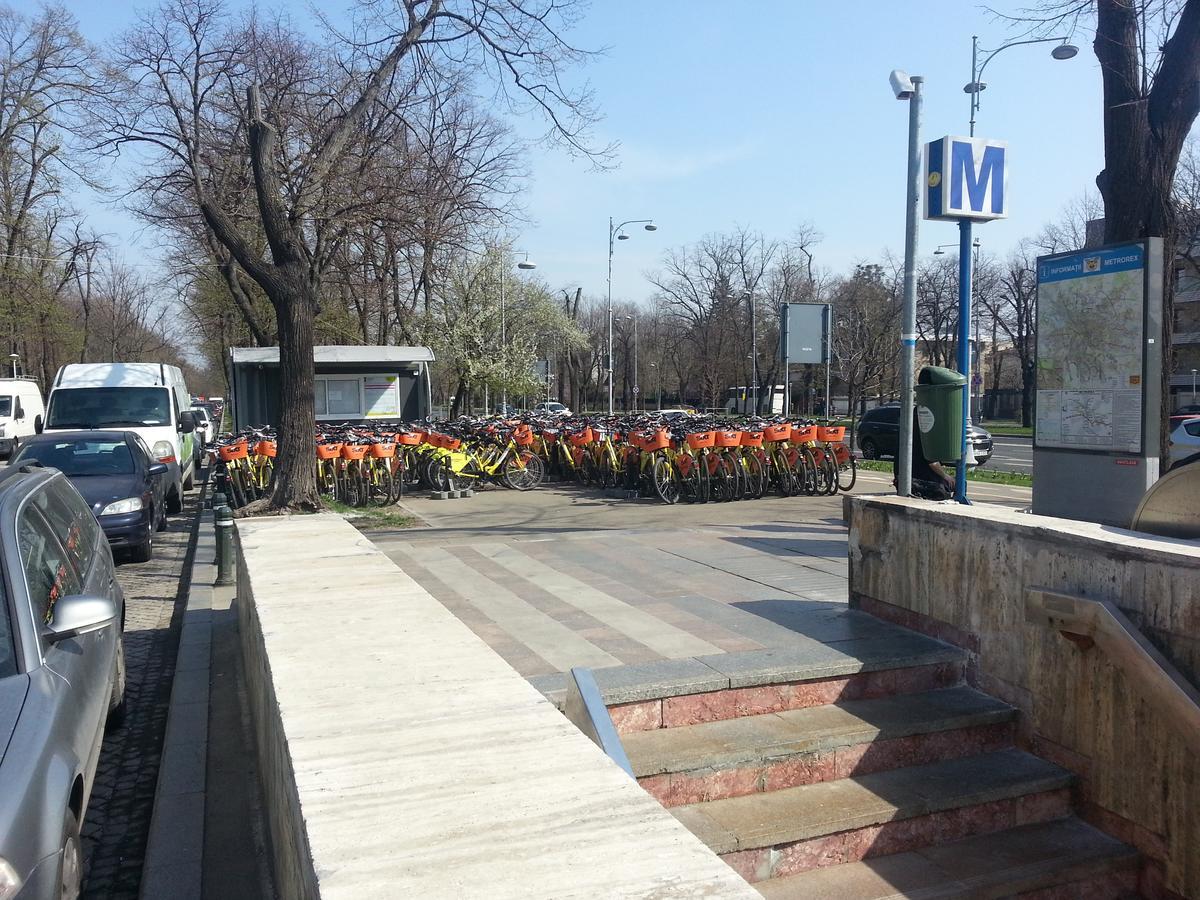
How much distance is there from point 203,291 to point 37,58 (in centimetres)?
916

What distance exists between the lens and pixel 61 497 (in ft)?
17.6

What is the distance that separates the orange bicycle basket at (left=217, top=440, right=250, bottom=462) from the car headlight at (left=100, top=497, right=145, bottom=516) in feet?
11.4

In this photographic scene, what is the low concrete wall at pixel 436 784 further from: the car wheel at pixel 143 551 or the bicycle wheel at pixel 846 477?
the bicycle wheel at pixel 846 477

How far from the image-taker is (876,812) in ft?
12.9

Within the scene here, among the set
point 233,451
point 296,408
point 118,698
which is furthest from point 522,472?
point 118,698

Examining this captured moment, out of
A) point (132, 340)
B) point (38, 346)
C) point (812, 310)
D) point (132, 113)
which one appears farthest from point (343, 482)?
point (132, 340)

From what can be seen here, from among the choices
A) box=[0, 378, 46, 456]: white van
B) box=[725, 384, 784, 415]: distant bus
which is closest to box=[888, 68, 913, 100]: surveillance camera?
box=[0, 378, 46, 456]: white van

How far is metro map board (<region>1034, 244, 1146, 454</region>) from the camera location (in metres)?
7.06

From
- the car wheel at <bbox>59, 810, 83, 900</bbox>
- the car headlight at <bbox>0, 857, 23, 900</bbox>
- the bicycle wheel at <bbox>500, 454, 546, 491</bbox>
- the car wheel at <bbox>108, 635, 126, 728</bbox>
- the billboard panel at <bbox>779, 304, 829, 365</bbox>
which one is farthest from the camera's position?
the bicycle wheel at <bbox>500, 454, 546, 491</bbox>

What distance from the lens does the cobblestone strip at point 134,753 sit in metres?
4.00

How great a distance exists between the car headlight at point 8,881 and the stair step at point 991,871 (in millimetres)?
2437

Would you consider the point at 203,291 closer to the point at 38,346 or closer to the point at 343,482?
the point at 38,346

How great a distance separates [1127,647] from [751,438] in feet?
34.7

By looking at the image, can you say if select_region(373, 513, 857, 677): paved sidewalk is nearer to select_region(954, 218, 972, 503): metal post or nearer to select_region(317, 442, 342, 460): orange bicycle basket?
select_region(954, 218, 972, 503): metal post
